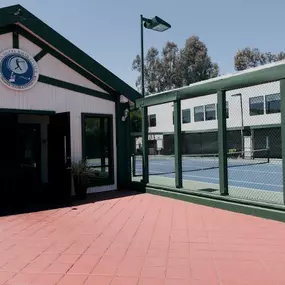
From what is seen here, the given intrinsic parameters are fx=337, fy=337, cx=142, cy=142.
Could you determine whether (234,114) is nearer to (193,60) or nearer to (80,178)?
(80,178)

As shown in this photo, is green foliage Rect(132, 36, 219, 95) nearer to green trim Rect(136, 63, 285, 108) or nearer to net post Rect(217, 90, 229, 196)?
green trim Rect(136, 63, 285, 108)

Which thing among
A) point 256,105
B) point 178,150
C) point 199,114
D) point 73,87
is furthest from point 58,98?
point 199,114

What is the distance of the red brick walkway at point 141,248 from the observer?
3973 millimetres

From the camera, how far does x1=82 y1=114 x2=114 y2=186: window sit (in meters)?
10.2

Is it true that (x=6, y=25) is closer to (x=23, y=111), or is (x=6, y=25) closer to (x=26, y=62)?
(x=26, y=62)

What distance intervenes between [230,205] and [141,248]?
9.89 ft

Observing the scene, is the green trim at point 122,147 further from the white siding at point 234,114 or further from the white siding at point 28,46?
the white siding at point 234,114

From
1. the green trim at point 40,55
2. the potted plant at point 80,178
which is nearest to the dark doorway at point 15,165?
the potted plant at point 80,178

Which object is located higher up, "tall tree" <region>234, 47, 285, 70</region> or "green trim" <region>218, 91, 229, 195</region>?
"tall tree" <region>234, 47, 285, 70</region>

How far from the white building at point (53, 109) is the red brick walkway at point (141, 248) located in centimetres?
239

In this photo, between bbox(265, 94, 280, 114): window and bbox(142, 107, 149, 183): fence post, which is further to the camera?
bbox(265, 94, 280, 114): window

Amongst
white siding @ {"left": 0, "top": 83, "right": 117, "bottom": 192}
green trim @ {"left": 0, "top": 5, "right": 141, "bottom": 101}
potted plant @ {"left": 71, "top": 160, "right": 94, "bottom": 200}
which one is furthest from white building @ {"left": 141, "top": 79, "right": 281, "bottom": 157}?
potted plant @ {"left": 71, "top": 160, "right": 94, "bottom": 200}

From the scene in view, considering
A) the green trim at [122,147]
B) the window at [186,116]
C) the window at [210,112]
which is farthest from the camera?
the window at [186,116]

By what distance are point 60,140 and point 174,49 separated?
44464mm
